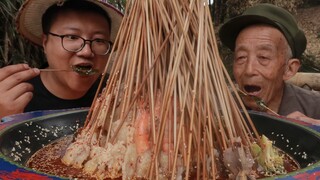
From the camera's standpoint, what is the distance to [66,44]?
4.99ft

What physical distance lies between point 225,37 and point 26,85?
1045mm

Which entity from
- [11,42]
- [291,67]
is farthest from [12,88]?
[11,42]

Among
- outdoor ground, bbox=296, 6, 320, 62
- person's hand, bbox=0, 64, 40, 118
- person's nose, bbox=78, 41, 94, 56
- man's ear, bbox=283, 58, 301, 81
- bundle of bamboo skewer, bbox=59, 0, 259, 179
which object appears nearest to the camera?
bundle of bamboo skewer, bbox=59, 0, 259, 179

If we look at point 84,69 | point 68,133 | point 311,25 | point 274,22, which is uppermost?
point 311,25

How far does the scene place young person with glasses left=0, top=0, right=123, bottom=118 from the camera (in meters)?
1.33

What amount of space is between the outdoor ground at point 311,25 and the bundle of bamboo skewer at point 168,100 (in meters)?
5.64

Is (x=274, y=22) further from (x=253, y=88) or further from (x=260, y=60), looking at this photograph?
(x=253, y=88)

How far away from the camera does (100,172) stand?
634 mm

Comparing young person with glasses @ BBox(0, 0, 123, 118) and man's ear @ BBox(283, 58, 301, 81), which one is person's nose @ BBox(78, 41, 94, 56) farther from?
man's ear @ BBox(283, 58, 301, 81)

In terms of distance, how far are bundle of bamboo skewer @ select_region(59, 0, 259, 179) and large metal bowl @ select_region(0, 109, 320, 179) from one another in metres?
0.15

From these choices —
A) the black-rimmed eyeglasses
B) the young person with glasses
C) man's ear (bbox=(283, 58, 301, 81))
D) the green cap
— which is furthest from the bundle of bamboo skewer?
man's ear (bbox=(283, 58, 301, 81))

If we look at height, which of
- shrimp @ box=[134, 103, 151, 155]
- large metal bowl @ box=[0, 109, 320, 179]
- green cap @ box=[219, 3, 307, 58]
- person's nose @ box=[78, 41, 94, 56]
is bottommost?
large metal bowl @ box=[0, 109, 320, 179]

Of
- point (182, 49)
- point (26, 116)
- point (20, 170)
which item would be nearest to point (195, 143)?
point (182, 49)

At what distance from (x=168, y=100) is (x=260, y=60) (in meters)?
1.16
